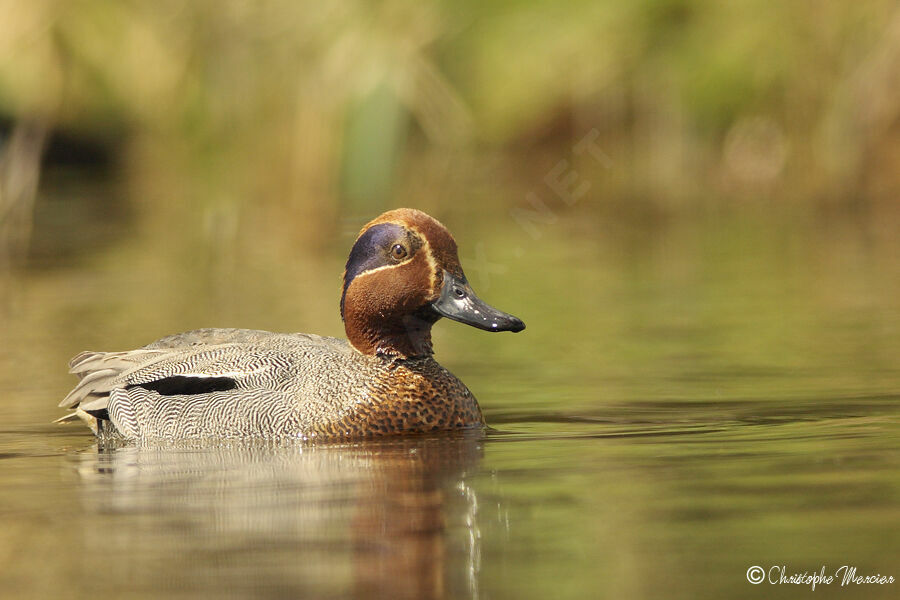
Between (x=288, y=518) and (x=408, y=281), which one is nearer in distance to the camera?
(x=288, y=518)

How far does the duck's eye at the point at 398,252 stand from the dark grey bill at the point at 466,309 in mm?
227

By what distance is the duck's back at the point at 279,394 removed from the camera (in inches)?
323

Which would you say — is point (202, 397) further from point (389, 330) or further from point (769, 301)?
point (769, 301)

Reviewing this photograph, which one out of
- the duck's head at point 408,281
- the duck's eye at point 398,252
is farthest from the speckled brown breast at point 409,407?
the duck's eye at point 398,252

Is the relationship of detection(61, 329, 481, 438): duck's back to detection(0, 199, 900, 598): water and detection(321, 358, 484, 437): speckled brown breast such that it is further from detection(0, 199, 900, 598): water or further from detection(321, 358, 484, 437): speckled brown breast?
detection(0, 199, 900, 598): water

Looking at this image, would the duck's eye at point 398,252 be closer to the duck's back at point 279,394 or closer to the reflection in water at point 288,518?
the duck's back at point 279,394

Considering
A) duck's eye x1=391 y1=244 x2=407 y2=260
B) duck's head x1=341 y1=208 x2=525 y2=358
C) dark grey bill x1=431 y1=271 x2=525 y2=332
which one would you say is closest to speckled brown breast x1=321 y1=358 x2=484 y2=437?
duck's head x1=341 y1=208 x2=525 y2=358

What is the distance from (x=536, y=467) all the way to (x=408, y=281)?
1.50 m

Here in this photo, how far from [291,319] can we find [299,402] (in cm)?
468

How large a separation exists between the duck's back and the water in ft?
0.56

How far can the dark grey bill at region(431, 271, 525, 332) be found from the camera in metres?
8.12

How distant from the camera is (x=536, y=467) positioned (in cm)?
708

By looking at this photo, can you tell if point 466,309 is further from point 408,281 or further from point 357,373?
point 357,373

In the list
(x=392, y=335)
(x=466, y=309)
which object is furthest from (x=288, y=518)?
(x=392, y=335)
